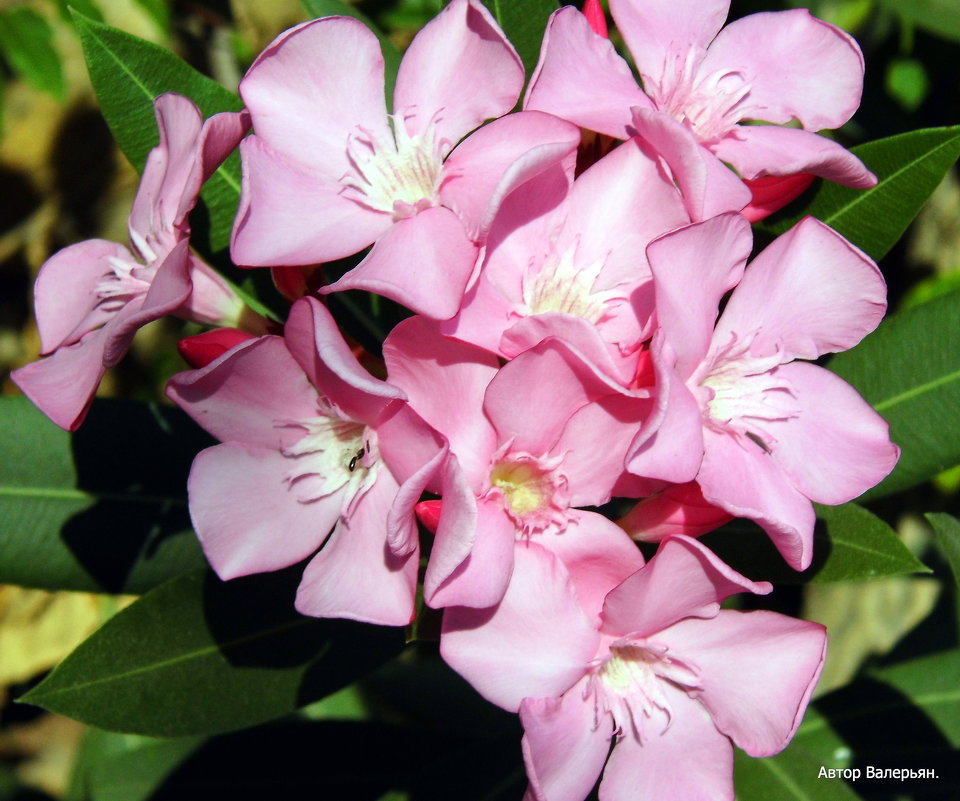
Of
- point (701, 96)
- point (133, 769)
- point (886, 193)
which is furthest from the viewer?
point (133, 769)

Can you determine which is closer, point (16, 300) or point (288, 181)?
point (288, 181)

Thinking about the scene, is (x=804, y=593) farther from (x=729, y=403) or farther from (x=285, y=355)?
(x=285, y=355)

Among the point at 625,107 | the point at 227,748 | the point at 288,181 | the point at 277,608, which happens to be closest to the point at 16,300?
the point at 227,748

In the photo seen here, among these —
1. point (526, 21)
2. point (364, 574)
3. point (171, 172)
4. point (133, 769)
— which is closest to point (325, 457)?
point (364, 574)

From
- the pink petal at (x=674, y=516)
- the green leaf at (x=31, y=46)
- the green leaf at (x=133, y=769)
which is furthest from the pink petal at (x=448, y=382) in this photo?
the green leaf at (x=31, y=46)

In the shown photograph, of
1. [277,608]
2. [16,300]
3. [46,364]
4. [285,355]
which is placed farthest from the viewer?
[16,300]

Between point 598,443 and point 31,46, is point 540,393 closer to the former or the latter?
point 598,443

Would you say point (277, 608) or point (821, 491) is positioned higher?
point (821, 491)
